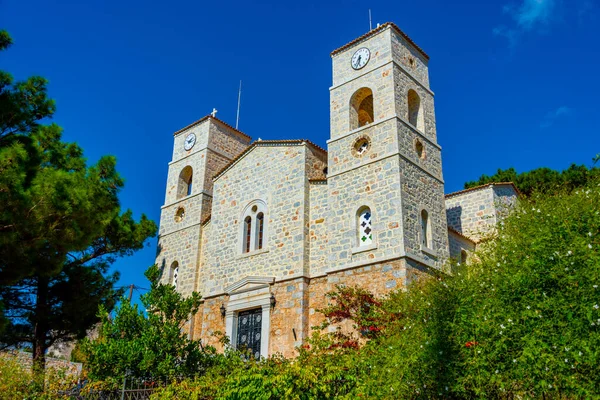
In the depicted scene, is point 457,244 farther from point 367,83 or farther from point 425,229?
point 367,83

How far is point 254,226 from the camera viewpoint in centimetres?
1711

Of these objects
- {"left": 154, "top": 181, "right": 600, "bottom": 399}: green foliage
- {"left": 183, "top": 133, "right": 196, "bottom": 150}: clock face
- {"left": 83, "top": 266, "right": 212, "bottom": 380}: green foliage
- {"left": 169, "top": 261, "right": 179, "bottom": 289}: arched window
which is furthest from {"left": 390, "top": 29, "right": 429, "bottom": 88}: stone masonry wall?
{"left": 169, "top": 261, "right": 179, "bottom": 289}: arched window

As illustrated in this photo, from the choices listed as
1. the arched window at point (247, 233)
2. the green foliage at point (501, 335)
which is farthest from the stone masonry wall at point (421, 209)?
the arched window at point (247, 233)

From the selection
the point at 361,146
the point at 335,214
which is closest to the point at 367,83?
the point at 361,146

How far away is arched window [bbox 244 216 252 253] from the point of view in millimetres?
17147

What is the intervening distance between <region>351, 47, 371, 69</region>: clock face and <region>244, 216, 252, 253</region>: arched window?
6111mm

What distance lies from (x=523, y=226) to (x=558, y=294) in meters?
1.85

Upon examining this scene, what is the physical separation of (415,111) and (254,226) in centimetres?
640

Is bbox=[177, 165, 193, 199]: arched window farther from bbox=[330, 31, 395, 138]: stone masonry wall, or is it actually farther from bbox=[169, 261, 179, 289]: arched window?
bbox=[330, 31, 395, 138]: stone masonry wall

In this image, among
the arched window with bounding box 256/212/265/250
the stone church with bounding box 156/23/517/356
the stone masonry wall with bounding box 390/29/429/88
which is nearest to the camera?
the stone church with bounding box 156/23/517/356

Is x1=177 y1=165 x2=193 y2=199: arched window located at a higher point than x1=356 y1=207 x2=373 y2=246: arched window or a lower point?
higher

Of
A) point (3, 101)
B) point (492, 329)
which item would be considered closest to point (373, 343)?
point (492, 329)

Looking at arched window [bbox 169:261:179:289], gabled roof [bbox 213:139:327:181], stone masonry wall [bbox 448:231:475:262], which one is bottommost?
arched window [bbox 169:261:179:289]

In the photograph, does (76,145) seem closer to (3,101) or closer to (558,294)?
(3,101)
